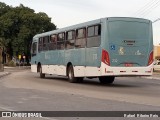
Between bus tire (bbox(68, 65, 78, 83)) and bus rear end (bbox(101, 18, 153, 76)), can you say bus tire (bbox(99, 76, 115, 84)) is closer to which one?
bus tire (bbox(68, 65, 78, 83))

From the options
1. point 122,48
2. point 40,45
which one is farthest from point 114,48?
point 40,45

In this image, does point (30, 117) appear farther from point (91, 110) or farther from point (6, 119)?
point (91, 110)

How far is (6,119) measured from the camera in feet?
34.6

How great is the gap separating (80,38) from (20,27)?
63.1 meters

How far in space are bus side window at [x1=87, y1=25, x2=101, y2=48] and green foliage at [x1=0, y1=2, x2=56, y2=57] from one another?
2372 inches

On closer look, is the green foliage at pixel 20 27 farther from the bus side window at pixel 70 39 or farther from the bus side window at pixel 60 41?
the bus side window at pixel 70 39

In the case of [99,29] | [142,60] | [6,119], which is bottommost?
[6,119]

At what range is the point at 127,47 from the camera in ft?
73.2

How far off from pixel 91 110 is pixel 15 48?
241 feet

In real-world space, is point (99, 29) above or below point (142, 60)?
above

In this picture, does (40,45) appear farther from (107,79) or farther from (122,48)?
(122,48)

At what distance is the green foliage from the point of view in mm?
83812

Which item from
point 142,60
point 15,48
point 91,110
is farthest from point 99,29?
point 15,48

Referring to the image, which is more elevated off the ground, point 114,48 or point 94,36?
point 94,36
